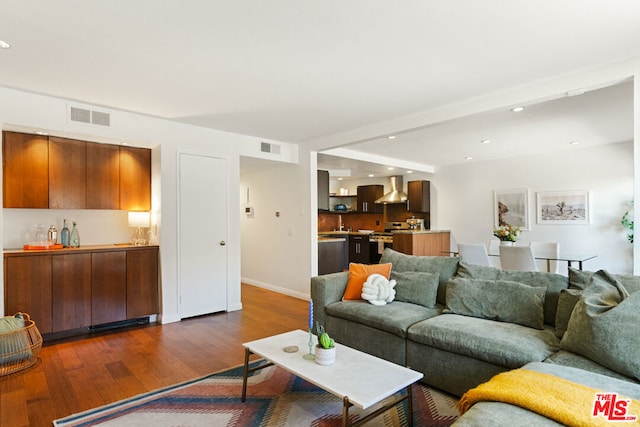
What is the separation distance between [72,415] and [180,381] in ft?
Answer: 2.27

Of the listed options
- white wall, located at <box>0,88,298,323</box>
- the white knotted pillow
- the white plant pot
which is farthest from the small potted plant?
white wall, located at <box>0,88,298,323</box>

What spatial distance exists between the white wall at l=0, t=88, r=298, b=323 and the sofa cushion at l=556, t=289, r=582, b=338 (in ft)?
12.4

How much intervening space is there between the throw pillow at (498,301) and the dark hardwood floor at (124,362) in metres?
1.89

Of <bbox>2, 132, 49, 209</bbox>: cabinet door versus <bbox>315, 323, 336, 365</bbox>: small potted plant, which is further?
<bbox>2, 132, 49, 209</bbox>: cabinet door

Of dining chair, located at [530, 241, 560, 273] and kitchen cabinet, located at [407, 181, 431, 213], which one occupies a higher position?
kitchen cabinet, located at [407, 181, 431, 213]

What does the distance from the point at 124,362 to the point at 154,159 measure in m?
2.40

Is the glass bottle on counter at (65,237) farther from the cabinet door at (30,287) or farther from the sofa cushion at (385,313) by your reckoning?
the sofa cushion at (385,313)

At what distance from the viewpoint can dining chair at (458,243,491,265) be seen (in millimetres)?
4754

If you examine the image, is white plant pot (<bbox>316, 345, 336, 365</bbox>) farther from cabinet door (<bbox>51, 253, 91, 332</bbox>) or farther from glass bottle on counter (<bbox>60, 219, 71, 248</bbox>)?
glass bottle on counter (<bbox>60, 219, 71, 248</bbox>)

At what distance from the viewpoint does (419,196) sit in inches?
331

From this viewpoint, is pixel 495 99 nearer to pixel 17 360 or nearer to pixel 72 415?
pixel 72 415

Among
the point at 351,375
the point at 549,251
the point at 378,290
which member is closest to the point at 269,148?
the point at 378,290

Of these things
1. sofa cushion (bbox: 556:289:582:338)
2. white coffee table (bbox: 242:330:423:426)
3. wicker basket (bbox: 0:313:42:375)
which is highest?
sofa cushion (bbox: 556:289:582:338)

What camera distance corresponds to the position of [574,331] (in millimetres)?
2109
